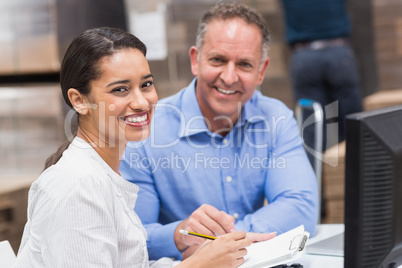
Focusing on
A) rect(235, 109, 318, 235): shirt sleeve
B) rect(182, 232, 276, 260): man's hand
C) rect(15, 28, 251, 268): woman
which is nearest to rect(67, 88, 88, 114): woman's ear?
rect(15, 28, 251, 268): woman

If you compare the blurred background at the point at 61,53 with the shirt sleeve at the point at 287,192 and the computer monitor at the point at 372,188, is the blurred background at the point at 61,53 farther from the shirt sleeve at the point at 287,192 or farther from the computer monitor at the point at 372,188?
the computer monitor at the point at 372,188

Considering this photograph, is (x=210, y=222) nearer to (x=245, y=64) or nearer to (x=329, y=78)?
(x=245, y=64)

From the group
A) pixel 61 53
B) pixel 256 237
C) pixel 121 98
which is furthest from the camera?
pixel 61 53

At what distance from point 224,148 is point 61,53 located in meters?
2.16

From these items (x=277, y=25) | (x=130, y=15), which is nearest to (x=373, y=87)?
(x=277, y=25)

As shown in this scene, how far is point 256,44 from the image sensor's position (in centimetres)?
187

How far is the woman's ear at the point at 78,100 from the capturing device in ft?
4.12

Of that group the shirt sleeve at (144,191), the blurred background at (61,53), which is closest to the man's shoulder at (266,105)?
the shirt sleeve at (144,191)

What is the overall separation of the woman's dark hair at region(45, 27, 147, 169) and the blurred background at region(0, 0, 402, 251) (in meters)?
2.19

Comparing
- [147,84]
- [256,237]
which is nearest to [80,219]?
[147,84]

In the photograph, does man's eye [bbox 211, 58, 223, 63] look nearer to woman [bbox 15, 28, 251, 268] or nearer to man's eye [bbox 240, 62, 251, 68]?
man's eye [bbox 240, 62, 251, 68]

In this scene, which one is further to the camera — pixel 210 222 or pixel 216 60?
pixel 216 60

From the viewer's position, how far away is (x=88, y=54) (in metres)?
1.24

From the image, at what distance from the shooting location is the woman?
109 centimetres
